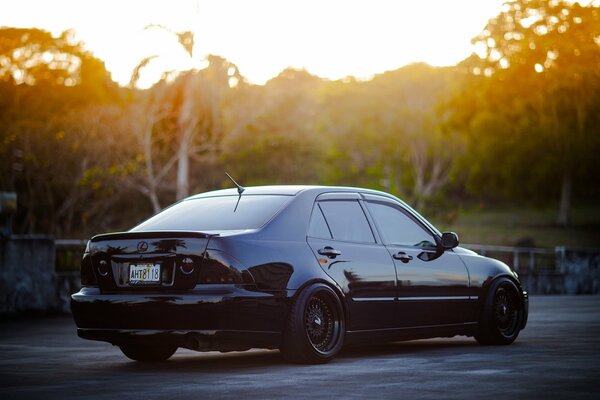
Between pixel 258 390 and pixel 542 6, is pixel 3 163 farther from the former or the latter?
pixel 542 6

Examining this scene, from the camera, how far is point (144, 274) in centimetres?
907

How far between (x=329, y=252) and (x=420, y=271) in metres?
1.33

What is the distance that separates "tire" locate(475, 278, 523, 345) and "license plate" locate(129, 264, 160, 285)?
12.0 feet

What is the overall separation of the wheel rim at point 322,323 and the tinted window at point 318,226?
1.85ft

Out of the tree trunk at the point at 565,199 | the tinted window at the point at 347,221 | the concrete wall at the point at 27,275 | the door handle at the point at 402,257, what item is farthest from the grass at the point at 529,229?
the tinted window at the point at 347,221

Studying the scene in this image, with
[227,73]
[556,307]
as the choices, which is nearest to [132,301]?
[556,307]

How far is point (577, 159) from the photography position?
55.3 m

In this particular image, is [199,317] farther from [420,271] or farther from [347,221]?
[420,271]

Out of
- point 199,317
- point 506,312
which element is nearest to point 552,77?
point 506,312

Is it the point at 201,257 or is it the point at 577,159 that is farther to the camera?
the point at 577,159

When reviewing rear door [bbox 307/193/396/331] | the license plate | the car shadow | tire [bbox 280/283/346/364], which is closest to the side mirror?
rear door [bbox 307/193/396/331]

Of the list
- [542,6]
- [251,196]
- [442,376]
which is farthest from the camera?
[542,6]

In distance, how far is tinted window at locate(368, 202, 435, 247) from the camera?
10.6m

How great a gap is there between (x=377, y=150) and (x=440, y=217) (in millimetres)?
31762
